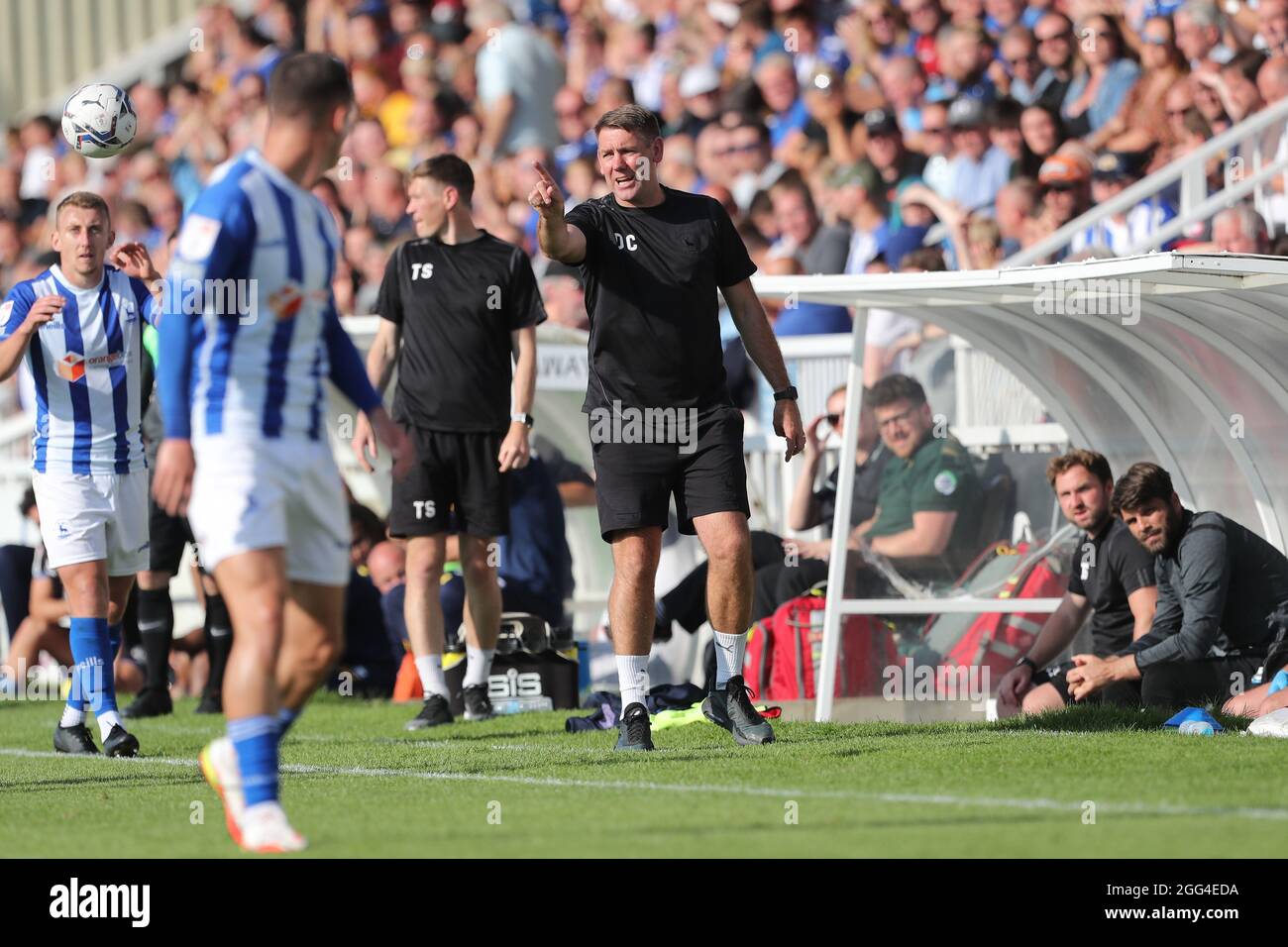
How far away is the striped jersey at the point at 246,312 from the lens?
212 inches

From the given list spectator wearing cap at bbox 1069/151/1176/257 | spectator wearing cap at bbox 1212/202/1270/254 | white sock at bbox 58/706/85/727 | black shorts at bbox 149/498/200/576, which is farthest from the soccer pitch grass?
spectator wearing cap at bbox 1069/151/1176/257

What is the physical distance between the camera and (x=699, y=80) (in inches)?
664

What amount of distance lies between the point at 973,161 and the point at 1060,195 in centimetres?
137

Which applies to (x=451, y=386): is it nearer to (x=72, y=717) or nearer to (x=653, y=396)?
(x=653, y=396)

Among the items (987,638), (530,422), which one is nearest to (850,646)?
(987,638)

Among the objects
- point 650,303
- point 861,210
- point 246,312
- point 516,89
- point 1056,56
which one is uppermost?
point 516,89

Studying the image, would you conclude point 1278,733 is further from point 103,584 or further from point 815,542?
point 103,584

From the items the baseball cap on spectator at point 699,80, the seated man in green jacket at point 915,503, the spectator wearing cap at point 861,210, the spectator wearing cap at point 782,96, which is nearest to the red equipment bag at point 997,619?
the seated man in green jacket at point 915,503

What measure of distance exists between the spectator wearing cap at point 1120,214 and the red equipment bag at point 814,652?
2.97 m

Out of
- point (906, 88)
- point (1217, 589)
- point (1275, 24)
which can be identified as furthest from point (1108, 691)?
point (906, 88)

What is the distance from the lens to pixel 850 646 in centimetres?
985

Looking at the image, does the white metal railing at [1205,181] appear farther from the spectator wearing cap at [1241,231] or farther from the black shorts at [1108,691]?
the black shorts at [1108,691]

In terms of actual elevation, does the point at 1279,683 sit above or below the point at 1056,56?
below

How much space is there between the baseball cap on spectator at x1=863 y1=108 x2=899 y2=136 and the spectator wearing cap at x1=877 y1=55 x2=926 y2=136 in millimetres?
541
